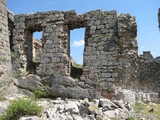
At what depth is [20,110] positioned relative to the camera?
8703 mm

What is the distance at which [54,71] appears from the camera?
1235 cm

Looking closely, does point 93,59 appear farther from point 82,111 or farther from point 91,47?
point 82,111

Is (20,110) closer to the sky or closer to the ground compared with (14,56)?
closer to the ground

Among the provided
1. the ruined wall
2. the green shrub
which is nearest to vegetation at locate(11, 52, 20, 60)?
the ruined wall

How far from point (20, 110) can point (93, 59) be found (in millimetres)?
4294

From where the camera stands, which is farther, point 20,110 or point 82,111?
point 82,111

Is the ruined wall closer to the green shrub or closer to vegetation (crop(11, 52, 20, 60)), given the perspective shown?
vegetation (crop(11, 52, 20, 60))

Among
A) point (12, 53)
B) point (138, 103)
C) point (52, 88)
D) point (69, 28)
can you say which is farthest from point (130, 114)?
point (12, 53)

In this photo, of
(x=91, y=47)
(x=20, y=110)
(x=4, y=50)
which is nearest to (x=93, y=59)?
(x=91, y=47)

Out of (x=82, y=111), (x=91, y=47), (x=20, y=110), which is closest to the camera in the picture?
(x=20, y=110)

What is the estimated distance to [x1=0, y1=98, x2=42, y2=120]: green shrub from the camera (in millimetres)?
8617

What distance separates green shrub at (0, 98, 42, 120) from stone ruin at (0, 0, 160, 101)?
107 inches

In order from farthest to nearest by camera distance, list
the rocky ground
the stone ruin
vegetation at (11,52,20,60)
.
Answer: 1. vegetation at (11,52,20,60)
2. the stone ruin
3. the rocky ground

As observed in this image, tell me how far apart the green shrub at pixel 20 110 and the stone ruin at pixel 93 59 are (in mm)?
2715
